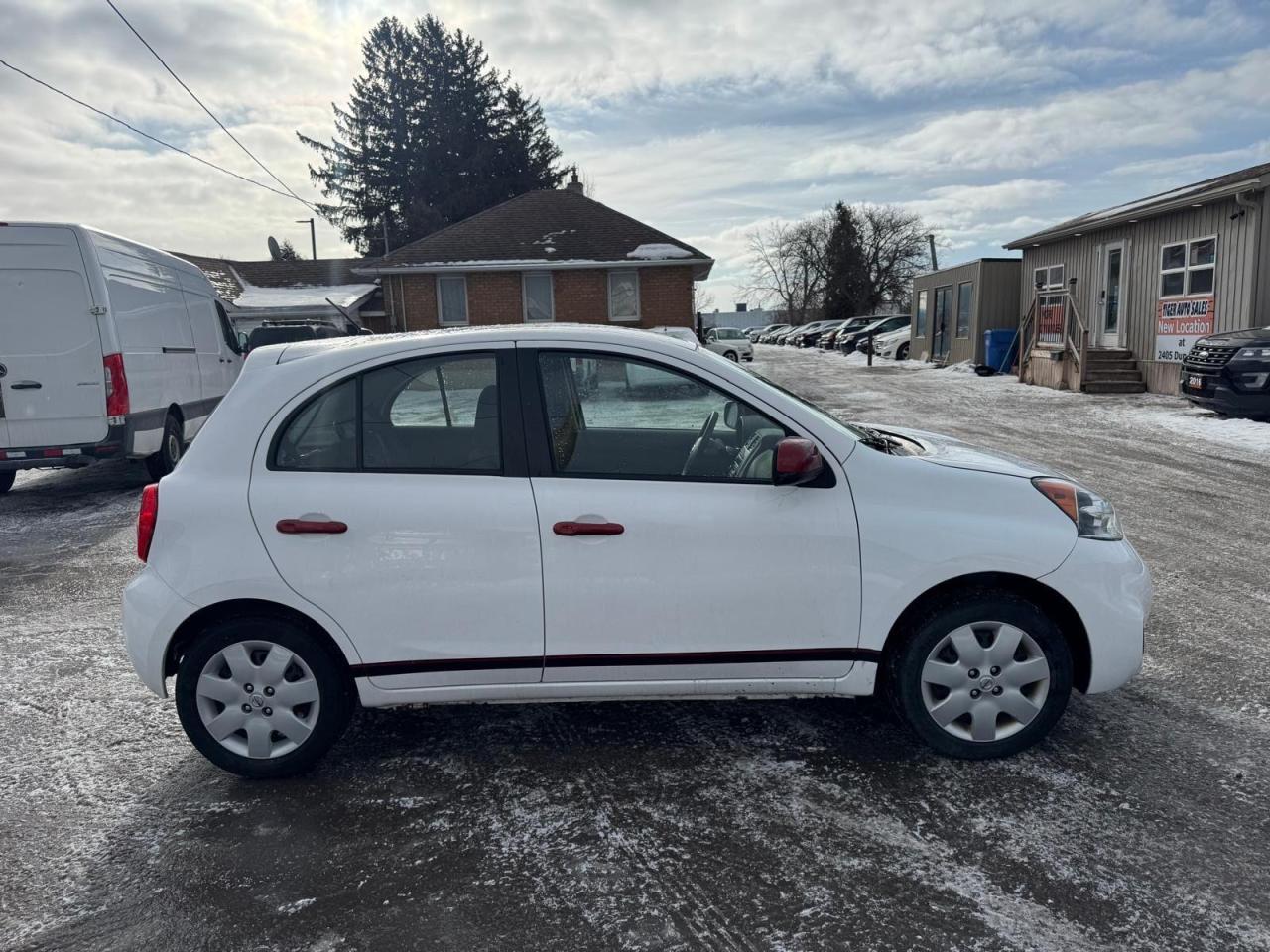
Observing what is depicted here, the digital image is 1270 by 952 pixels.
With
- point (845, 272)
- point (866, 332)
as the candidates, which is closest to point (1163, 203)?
point (866, 332)

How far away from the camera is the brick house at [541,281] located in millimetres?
25484

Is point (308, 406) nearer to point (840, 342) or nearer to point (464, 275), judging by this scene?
point (464, 275)

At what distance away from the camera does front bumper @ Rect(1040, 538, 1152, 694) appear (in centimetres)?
333

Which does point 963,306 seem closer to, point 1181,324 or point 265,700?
point 1181,324

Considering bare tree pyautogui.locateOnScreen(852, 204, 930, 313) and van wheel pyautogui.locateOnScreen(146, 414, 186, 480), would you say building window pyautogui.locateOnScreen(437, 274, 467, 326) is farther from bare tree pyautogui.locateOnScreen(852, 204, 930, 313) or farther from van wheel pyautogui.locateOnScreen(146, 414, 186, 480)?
bare tree pyautogui.locateOnScreen(852, 204, 930, 313)

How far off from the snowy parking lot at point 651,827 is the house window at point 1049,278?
19507mm

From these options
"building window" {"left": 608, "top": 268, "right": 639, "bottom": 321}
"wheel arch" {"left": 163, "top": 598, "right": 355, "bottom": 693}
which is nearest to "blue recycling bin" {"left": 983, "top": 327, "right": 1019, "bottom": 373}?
"building window" {"left": 608, "top": 268, "right": 639, "bottom": 321}

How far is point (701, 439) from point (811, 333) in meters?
51.8

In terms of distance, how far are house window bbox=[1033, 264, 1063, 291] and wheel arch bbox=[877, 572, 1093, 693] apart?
20.9m

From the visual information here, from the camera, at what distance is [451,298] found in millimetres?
26109

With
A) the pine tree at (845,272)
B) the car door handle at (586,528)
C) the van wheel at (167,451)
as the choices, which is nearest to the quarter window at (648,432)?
the car door handle at (586,528)

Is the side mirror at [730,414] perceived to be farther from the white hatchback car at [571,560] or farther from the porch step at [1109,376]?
the porch step at [1109,376]

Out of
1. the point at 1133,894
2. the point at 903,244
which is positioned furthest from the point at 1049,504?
the point at 903,244

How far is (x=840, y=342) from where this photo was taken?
41938mm
